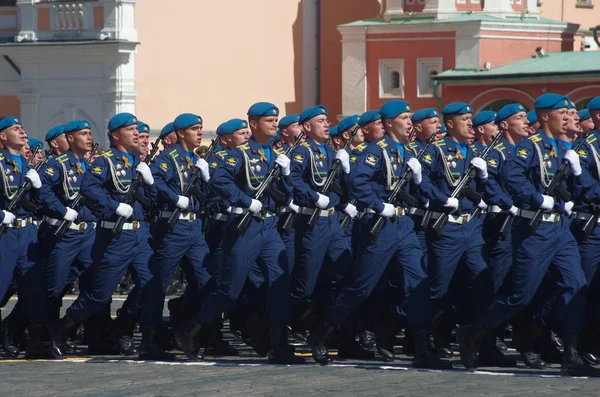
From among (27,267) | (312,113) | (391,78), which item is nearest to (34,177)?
(27,267)

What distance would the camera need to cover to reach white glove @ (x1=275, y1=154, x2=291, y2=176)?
14312mm

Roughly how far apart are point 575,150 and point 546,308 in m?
1.18

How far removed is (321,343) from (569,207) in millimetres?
2058

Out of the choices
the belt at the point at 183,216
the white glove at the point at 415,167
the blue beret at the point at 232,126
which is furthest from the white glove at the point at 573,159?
the belt at the point at 183,216

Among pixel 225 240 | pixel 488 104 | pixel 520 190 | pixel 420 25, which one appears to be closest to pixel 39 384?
pixel 225 240

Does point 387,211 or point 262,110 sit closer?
point 387,211

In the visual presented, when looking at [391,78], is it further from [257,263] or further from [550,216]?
[550,216]

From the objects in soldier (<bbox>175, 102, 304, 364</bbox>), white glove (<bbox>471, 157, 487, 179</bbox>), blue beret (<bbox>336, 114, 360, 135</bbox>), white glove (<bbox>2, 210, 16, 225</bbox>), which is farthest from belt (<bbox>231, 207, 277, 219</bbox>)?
blue beret (<bbox>336, 114, 360, 135</bbox>)

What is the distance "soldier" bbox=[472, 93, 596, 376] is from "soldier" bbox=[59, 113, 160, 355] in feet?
8.78

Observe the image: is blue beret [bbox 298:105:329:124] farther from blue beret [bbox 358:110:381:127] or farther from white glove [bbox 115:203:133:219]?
white glove [bbox 115:203:133:219]

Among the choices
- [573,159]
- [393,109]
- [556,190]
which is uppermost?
[393,109]

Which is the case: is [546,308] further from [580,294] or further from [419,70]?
[419,70]

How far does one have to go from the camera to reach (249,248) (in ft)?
46.4

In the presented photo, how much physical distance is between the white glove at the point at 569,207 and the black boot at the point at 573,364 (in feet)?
2.99
